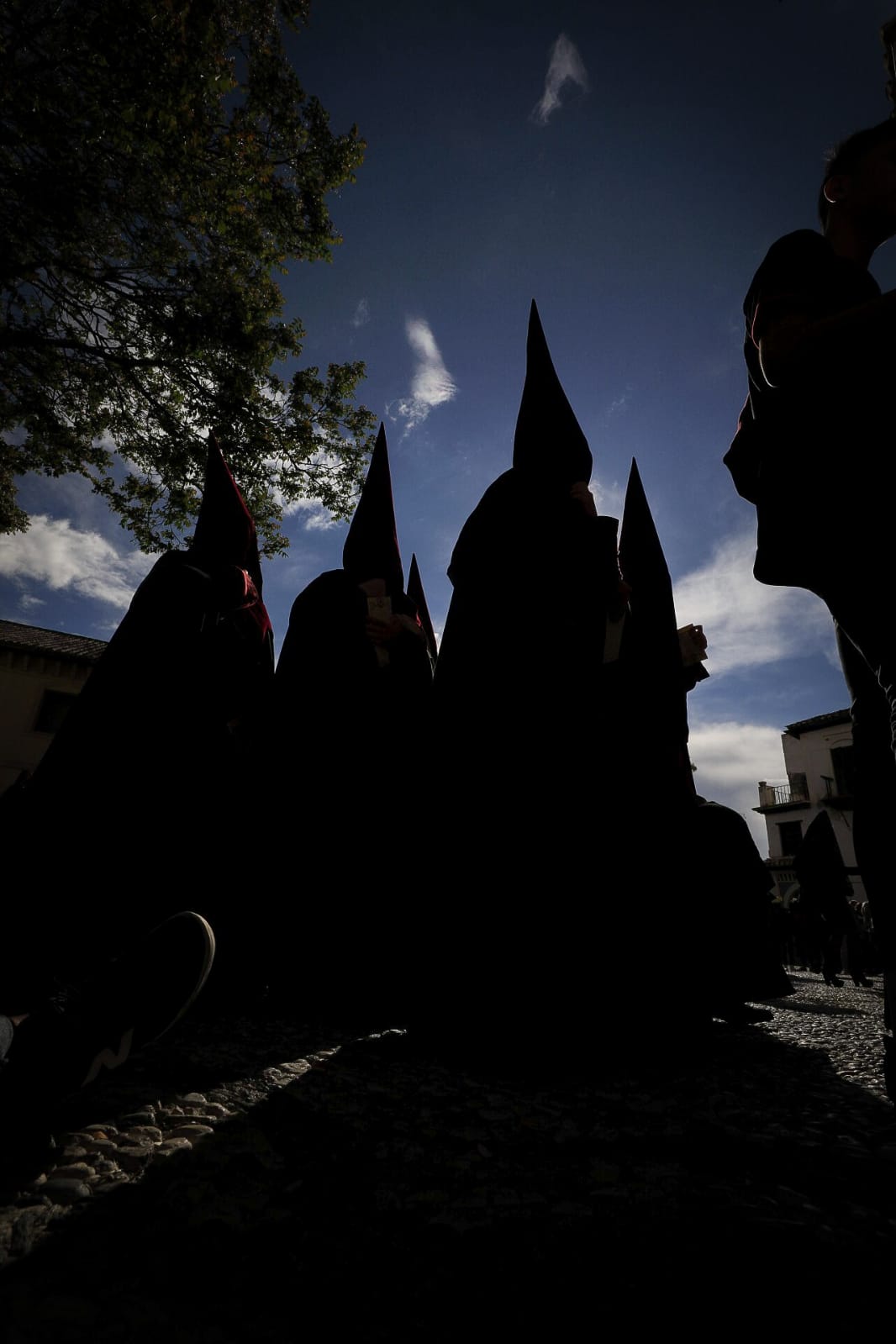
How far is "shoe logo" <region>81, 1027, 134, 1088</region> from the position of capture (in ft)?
3.91

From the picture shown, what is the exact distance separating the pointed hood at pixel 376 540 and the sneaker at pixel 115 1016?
2808 millimetres

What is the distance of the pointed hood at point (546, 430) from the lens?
2.91 metres

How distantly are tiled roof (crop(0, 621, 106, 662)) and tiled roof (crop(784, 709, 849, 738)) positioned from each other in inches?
1361

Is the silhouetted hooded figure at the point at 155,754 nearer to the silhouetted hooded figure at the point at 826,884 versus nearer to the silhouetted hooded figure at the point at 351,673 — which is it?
the silhouetted hooded figure at the point at 351,673

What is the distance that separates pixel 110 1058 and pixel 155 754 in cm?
115

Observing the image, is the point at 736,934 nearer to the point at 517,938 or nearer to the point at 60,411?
the point at 517,938

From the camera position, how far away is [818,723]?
3161 cm

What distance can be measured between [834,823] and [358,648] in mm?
32300

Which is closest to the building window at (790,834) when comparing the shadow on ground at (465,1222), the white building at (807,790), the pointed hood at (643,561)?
the white building at (807,790)

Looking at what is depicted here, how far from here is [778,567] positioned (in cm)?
154

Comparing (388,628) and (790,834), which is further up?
(790,834)

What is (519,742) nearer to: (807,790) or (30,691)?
(30,691)

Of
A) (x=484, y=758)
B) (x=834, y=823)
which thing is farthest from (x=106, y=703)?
(x=834, y=823)

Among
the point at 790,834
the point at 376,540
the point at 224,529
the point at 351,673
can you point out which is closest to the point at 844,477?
the point at 351,673
